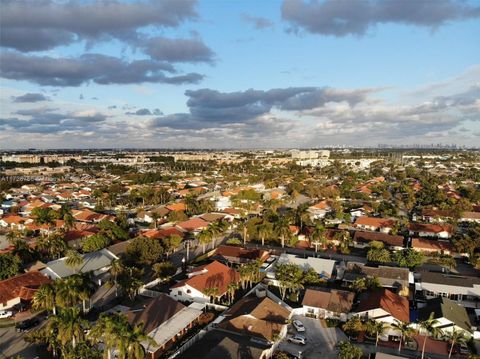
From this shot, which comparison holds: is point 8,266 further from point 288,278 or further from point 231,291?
point 288,278

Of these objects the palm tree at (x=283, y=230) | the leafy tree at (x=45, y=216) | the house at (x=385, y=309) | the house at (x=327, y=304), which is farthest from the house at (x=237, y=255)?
the leafy tree at (x=45, y=216)

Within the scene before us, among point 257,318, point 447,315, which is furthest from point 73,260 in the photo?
point 447,315

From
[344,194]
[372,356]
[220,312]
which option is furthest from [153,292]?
[344,194]

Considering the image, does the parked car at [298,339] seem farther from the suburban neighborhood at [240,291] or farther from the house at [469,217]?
the house at [469,217]

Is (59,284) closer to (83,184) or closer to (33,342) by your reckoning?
(33,342)

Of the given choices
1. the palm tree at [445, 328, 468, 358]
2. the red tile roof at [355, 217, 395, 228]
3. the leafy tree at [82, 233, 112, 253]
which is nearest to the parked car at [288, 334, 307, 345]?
the palm tree at [445, 328, 468, 358]

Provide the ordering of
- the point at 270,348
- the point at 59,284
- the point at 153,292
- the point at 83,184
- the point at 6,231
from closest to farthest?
1. the point at 270,348
2. the point at 59,284
3. the point at 153,292
4. the point at 6,231
5. the point at 83,184

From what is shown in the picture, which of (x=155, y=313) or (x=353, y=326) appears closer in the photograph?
(x=353, y=326)
